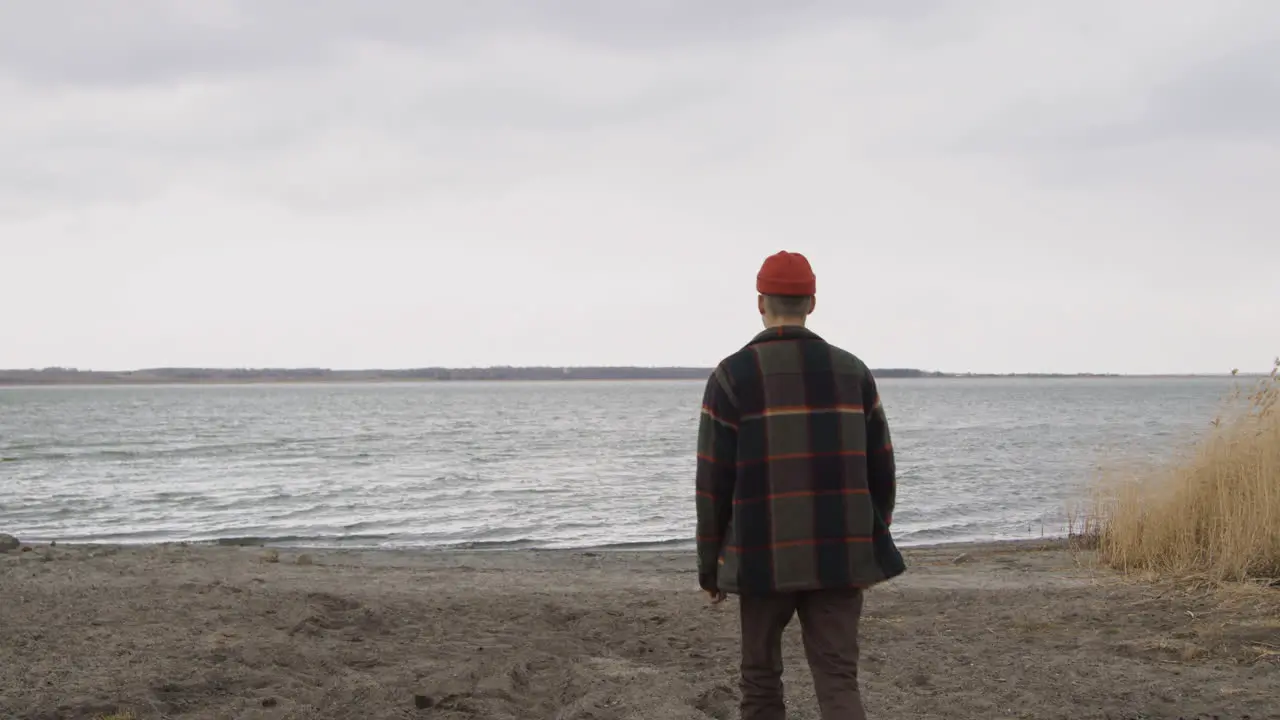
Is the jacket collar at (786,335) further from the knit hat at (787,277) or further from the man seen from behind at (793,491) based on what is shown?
the knit hat at (787,277)

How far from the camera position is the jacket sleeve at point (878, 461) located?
12.3 feet

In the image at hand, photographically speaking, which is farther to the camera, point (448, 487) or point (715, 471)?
point (448, 487)

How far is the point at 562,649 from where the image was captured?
661 centimetres

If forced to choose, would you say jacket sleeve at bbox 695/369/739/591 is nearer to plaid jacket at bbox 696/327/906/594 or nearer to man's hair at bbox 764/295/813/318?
plaid jacket at bbox 696/327/906/594

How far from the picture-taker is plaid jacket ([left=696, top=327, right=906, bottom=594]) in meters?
3.63

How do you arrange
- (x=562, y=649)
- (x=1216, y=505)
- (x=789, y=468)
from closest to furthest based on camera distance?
(x=789, y=468) → (x=562, y=649) → (x=1216, y=505)

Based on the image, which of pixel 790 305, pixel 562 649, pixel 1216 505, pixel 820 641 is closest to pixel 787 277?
pixel 790 305

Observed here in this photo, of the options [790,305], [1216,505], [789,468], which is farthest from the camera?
[1216,505]

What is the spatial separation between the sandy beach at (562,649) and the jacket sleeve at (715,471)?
1.72 metres

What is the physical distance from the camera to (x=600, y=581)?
1006 cm

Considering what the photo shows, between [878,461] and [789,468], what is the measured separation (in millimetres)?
360

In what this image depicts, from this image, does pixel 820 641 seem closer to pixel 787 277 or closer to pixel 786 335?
pixel 786 335

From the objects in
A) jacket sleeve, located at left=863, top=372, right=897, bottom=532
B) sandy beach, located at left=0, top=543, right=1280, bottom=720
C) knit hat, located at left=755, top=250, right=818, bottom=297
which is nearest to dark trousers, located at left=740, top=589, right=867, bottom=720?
jacket sleeve, located at left=863, top=372, right=897, bottom=532

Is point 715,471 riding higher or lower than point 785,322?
lower
